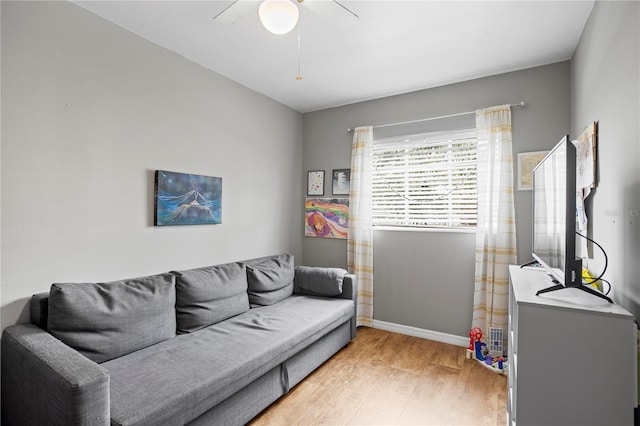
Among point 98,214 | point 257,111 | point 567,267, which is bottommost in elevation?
point 567,267

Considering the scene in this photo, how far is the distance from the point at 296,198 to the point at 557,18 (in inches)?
117

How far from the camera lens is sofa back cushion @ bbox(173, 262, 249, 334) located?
A: 91.4 inches

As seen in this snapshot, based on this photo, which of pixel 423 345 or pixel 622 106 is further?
pixel 423 345

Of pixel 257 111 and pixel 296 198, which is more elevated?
pixel 257 111

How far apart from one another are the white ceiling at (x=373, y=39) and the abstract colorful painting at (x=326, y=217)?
1.36 m

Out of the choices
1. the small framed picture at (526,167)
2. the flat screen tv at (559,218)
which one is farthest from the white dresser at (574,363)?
the small framed picture at (526,167)

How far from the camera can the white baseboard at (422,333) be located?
3.16 meters

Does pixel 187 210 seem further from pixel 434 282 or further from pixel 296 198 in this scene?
pixel 434 282

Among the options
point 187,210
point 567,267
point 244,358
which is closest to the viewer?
point 567,267

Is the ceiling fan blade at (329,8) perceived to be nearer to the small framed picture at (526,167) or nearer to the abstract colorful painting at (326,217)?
the small framed picture at (526,167)

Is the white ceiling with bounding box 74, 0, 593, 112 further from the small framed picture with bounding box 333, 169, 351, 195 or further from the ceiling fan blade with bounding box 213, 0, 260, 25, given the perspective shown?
the small framed picture with bounding box 333, 169, 351, 195

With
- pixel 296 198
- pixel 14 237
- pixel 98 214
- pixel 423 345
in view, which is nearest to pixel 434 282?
pixel 423 345

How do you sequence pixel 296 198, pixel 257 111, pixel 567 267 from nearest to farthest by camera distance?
pixel 567 267 < pixel 257 111 < pixel 296 198

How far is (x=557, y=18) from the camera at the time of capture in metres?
2.14
